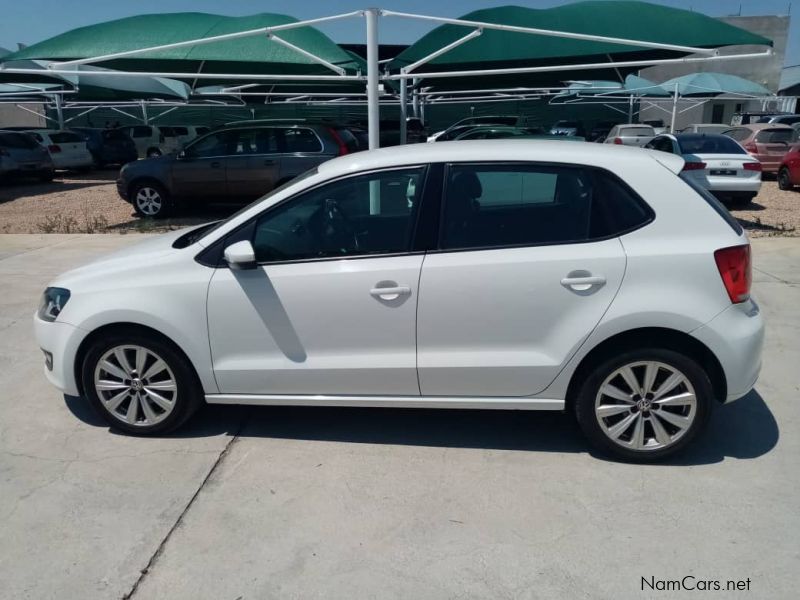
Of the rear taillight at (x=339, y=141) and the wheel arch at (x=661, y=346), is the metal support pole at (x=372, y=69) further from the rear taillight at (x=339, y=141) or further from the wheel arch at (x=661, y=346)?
the wheel arch at (x=661, y=346)

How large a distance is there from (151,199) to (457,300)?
10191 millimetres

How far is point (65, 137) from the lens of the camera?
2117 cm

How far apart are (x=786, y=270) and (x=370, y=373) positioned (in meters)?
6.05

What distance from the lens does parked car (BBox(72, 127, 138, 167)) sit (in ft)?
74.4

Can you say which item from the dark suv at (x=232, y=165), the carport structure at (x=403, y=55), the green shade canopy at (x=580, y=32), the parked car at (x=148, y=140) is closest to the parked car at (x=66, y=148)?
the parked car at (x=148, y=140)

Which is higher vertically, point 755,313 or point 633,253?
point 633,253

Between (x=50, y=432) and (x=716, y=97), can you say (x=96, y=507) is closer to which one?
(x=50, y=432)

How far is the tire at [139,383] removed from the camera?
3703 millimetres

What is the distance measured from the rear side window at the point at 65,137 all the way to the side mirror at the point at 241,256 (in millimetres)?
20436

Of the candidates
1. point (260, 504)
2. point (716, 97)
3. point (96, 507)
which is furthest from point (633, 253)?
point (716, 97)

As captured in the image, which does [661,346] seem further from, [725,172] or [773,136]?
[773,136]

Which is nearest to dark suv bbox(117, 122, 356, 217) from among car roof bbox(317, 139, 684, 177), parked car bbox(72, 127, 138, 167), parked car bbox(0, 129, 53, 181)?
parked car bbox(0, 129, 53, 181)

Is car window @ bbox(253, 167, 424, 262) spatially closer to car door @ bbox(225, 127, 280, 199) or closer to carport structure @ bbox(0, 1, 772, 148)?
carport structure @ bbox(0, 1, 772, 148)

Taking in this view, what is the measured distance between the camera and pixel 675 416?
133 inches
